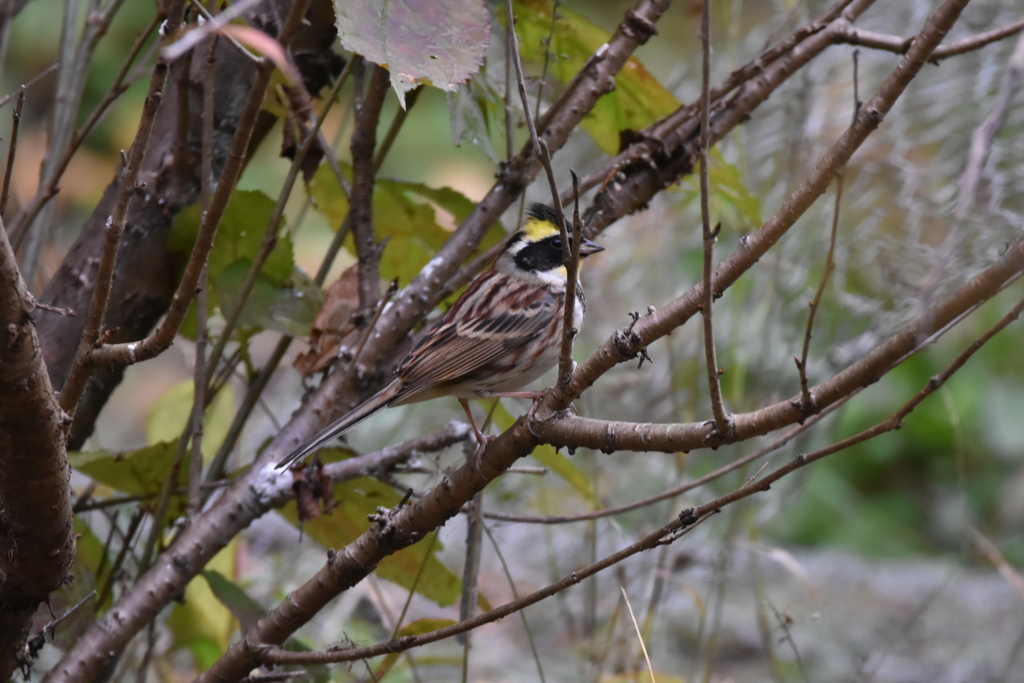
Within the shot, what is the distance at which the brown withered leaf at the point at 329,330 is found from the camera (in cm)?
202

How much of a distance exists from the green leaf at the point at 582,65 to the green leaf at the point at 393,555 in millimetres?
966

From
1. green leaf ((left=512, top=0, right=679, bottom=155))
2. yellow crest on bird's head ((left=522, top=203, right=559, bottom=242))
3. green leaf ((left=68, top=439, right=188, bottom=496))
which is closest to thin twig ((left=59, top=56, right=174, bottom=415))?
green leaf ((left=68, top=439, right=188, bottom=496))

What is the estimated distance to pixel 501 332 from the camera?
2412mm

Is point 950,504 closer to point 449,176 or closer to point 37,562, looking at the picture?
point 449,176

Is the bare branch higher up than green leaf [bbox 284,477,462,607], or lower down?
higher up

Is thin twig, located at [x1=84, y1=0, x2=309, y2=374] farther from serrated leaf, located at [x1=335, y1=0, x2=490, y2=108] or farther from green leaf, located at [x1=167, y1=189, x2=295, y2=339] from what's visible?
green leaf, located at [x1=167, y1=189, x2=295, y2=339]

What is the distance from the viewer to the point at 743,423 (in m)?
1.09

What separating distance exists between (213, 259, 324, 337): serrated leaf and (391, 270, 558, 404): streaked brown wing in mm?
233

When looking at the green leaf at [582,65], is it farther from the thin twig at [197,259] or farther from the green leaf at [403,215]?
the thin twig at [197,259]

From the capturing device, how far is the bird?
6.98 ft

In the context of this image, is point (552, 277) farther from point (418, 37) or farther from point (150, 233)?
point (418, 37)

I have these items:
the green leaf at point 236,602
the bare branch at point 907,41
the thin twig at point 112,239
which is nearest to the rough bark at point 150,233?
the green leaf at point 236,602

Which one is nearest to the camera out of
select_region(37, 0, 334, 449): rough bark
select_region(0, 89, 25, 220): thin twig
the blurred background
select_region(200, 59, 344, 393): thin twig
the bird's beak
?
select_region(0, 89, 25, 220): thin twig

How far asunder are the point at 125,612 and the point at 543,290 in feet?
4.41
